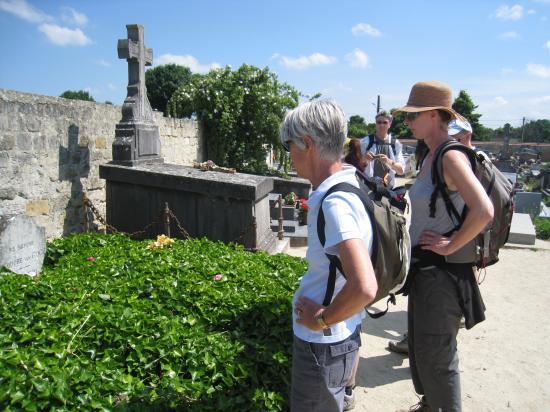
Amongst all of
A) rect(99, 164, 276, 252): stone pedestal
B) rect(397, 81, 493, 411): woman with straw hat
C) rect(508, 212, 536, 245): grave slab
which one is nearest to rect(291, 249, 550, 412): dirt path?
rect(397, 81, 493, 411): woman with straw hat

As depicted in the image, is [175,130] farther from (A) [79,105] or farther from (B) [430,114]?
(B) [430,114]

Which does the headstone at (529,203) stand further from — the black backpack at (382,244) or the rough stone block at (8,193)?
the rough stone block at (8,193)

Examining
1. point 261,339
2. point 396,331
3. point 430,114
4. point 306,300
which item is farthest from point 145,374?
point 396,331

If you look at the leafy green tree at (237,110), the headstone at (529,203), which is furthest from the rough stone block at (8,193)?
the headstone at (529,203)

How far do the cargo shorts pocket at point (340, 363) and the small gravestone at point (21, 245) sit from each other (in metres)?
3.22

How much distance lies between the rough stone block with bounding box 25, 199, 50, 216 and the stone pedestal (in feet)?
2.52

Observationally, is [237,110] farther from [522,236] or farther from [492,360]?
[492,360]

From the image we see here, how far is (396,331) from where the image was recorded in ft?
15.4

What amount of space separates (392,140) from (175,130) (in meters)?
6.43

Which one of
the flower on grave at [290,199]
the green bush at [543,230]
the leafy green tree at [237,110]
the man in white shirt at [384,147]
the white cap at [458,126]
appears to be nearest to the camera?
the white cap at [458,126]

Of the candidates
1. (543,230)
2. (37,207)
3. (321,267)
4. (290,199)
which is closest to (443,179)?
(321,267)

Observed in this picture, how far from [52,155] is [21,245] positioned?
2.05m

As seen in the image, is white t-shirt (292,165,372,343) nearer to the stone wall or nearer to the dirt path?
the dirt path

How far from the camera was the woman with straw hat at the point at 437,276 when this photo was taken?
7.64 feet
